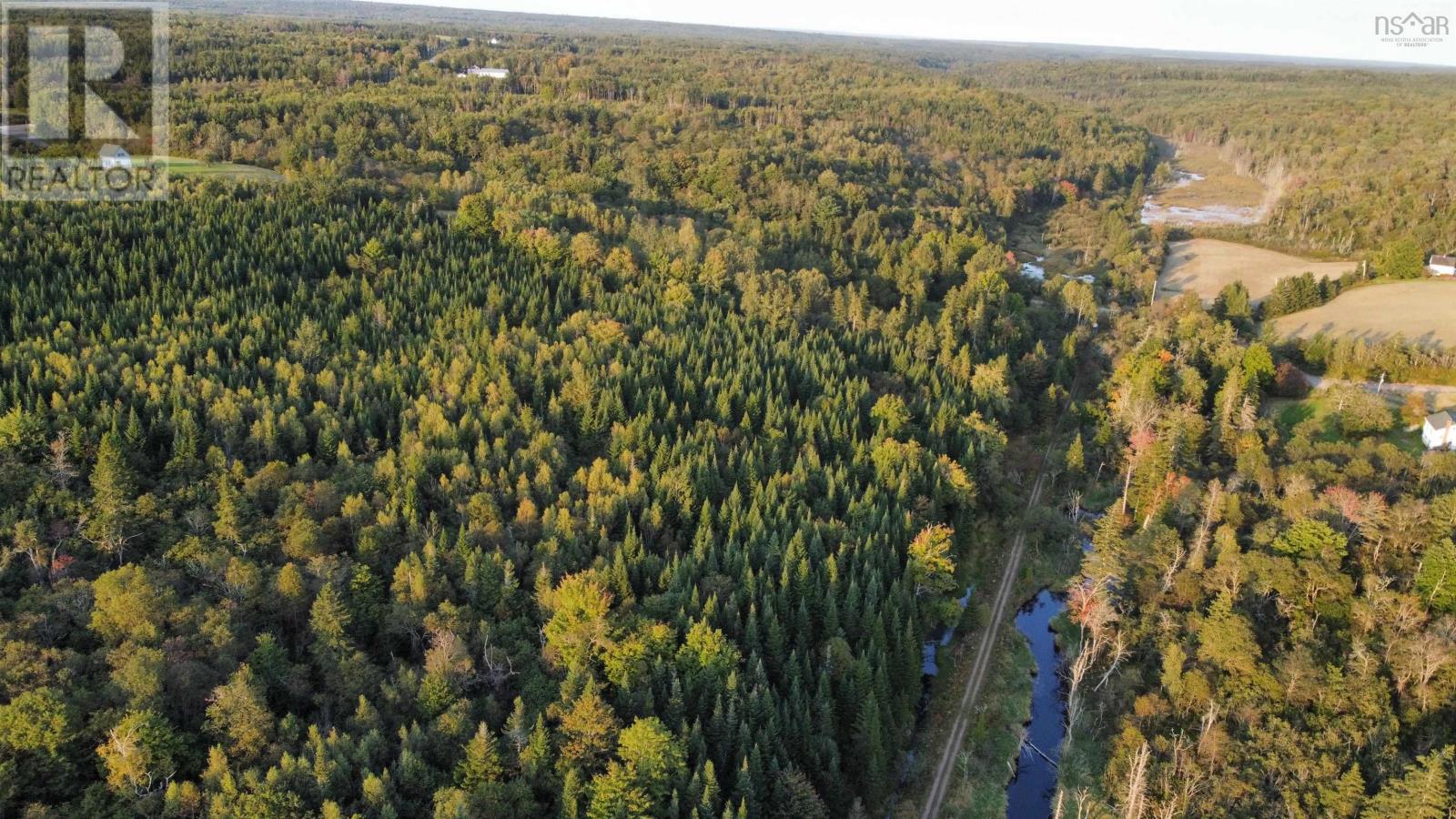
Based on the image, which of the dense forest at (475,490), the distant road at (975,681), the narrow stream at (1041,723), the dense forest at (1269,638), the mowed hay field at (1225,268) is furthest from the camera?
the mowed hay field at (1225,268)

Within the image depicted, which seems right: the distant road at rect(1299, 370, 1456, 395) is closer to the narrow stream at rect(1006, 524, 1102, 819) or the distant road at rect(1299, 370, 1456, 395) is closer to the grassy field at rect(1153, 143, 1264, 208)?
the narrow stream at rect(1006, 524, 1102, 819)

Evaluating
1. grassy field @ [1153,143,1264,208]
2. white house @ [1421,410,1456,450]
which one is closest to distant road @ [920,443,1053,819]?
white house @ [1421,410,1456,450]

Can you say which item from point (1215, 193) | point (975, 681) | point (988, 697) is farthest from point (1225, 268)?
point (988, 697)

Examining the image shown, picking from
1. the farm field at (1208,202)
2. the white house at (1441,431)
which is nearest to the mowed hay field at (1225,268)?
the farm field at (1208,202)

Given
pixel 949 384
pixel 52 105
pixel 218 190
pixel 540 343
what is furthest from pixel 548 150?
pixel 949 384

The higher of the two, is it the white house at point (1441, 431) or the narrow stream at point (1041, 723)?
the white house at point (1441, 431)

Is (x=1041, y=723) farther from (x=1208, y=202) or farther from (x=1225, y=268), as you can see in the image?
(x=1208, y=202)

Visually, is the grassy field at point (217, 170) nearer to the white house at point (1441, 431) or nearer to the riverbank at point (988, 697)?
the riverbank at point (988, 697)
